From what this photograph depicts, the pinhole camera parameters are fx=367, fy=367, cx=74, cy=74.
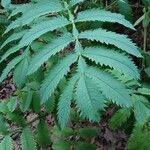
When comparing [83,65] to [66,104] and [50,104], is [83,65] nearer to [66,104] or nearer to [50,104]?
[66,104]

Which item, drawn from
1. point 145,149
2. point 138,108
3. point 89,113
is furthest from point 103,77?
point 145,149

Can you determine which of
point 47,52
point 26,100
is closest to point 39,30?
point 47,52

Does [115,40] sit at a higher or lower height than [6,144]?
higher

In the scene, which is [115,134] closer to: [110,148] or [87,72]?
[110,148]

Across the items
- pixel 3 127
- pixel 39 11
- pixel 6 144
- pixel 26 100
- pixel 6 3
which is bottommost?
pixel 6 144

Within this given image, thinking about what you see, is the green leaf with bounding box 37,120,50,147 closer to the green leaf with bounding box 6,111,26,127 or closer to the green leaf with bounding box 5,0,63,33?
the green leaf with bounding box 6,111,26,127

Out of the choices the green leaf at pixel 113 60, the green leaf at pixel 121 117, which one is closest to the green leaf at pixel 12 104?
the green leaf at pixel 121 117

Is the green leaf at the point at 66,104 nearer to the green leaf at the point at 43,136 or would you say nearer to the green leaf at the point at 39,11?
the green leaf at the point at 39,11
